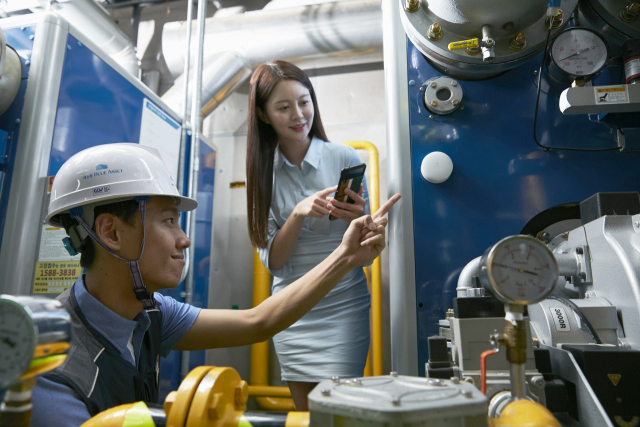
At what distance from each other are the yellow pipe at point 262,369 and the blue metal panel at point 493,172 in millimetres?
1402

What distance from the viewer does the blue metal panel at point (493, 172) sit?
1021mm

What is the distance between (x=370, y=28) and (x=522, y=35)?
56.2 inches

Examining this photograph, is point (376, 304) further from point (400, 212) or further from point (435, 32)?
point (435, 32)

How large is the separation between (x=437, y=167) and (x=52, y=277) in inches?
45.2

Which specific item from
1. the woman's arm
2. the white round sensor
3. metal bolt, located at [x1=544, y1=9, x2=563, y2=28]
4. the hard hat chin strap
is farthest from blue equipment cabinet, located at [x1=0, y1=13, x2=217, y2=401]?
metal bolt, located at [x1=544, y1=9, x2=563, y2=28]

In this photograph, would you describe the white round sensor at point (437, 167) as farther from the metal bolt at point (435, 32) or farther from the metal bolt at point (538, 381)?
the metal bolt at point (538, 381)

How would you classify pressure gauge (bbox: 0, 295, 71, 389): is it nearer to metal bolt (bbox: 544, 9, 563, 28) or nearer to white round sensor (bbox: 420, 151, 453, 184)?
white round sensor (bbox: 420, 151, 453, 184)

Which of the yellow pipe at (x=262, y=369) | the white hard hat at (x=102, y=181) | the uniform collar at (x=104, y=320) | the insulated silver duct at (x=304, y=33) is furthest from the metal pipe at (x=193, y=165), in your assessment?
the uniform collar at (x=104, y=320)

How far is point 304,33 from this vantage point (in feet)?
7.66

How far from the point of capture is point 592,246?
74cm

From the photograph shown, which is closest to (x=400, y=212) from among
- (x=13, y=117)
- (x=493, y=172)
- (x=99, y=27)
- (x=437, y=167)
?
(x=437, y=167)

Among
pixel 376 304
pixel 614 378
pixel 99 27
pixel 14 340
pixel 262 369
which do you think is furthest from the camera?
pixel 99 27

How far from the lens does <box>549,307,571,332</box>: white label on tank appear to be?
681mm

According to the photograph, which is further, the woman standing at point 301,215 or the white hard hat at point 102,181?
the woman standing at point 301,215
